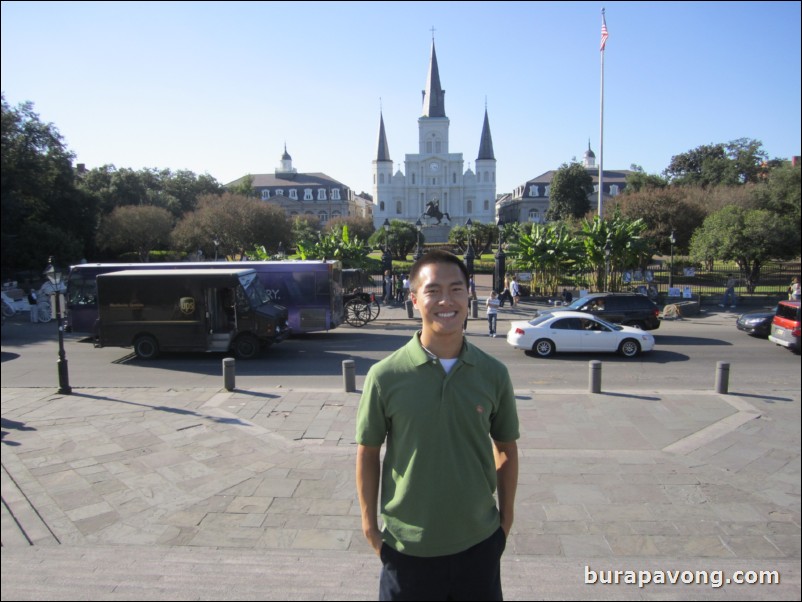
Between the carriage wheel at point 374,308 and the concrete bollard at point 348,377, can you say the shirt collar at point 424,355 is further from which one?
the carriage wheel at point 374,308

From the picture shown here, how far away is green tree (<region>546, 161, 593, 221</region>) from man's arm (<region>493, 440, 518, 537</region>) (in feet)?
220

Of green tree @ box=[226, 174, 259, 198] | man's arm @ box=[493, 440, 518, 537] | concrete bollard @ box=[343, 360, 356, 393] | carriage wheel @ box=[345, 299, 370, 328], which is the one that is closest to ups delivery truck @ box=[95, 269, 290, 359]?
concrete bollard @ box=[343, 360, 356, 393]

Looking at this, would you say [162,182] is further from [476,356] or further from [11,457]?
[476,356]

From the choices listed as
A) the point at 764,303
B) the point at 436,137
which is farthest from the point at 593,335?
the point at 436,137

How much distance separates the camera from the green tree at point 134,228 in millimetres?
43219

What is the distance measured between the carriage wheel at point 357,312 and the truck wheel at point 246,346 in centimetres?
627

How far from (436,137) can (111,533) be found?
340ft

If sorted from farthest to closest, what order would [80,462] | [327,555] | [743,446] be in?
[743,446]
[80,462]
[327,555]

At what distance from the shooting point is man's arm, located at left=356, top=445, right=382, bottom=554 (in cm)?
284

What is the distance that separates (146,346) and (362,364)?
614cm

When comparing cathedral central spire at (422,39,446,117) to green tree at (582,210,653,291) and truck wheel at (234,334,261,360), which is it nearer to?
green tree at (582,210,653,291)

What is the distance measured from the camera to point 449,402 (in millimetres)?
2709

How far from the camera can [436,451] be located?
271 cm

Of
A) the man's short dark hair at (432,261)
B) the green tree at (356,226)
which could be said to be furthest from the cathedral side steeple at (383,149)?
the man's short dark hair at (432,261)
